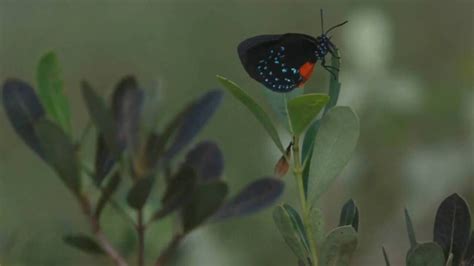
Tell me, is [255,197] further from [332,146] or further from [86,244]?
[332,146]

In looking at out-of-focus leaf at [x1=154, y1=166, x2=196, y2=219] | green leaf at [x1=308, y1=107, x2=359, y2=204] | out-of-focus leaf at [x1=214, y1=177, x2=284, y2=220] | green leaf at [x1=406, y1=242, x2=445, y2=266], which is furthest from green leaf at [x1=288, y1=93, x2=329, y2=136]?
out-of-focus leaf at [x1=214, y1=177, x2=284, y2=220]

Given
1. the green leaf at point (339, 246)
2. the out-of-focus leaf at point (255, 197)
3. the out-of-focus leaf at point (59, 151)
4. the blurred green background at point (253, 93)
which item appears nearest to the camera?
the green leaf at point (339, 246)

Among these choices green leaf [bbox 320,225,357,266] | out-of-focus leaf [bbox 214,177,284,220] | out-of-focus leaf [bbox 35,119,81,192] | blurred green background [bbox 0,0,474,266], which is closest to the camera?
green leaf [bbox 320,225,357,266]

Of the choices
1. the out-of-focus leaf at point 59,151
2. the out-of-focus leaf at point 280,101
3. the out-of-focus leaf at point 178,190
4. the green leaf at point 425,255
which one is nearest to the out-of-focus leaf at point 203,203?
the out-of-focus leaf at point 178,190

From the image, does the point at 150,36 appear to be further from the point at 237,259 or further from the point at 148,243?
the point at 148,243

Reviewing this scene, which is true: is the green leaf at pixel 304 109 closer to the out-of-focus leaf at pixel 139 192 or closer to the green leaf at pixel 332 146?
the green leaf at pixel 332 146

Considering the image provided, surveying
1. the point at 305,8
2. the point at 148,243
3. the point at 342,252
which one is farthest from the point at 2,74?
the point at 342,252

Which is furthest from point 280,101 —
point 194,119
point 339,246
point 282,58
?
point 194,119

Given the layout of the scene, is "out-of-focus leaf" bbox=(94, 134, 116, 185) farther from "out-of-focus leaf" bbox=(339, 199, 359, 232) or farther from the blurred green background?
"out-of-focus leaf" bbox=(339, 199, 359, 232)
